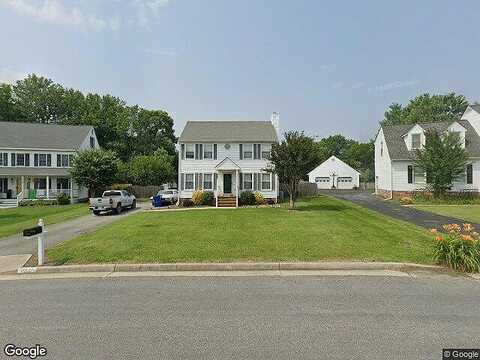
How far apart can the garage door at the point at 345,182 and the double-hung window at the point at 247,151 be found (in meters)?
37.6

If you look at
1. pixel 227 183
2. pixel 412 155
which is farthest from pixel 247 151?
pixel 412 155

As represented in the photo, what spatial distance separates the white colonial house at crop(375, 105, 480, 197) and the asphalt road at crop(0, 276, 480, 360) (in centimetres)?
2853

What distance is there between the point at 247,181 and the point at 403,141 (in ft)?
64.4

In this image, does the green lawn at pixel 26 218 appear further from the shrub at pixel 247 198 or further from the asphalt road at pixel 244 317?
the shrub at pixel 247 198

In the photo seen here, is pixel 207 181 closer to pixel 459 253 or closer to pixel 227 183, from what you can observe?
pixel 227 183

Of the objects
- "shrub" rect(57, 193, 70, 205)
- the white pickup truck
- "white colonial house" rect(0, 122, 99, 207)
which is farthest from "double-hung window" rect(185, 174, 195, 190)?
"white colonial house" rect(0, 122, 99, 207)

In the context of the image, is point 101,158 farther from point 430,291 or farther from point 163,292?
point 430,291

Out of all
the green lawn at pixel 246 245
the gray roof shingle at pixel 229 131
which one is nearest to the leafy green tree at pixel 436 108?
the gray roof shingle at pixel 229 131

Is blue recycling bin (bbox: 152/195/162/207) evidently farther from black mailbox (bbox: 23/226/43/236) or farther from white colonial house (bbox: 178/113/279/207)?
black mailbox (bbox: 23/226/43/236)

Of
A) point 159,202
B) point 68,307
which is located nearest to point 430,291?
point 68,307

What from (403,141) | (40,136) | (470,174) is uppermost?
(40,136)

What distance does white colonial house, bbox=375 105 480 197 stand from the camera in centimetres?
3156

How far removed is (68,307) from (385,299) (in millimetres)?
5853

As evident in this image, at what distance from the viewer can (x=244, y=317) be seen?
5.12 meters
